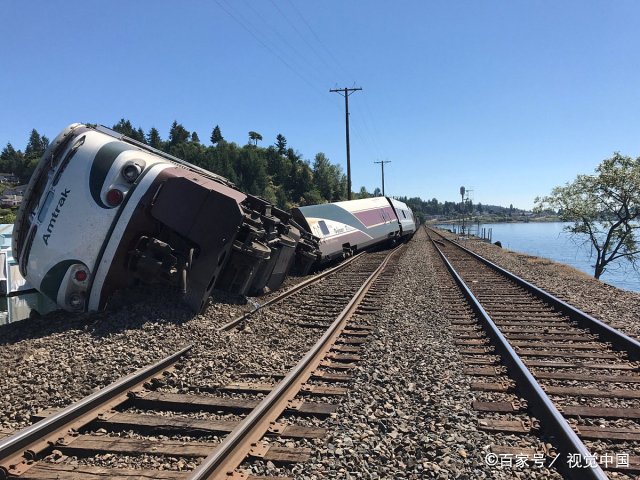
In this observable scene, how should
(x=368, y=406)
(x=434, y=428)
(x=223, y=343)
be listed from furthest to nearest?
(x=223, y=343) < (x=368, y=406) < (x=434, y=428)

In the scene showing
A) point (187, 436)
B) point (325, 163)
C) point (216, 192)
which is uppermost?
point (325, 163)

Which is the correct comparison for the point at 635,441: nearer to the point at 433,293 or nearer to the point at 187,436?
the point at 187,436

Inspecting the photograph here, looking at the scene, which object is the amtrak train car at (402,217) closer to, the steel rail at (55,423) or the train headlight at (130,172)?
the train headlight at (130,172)

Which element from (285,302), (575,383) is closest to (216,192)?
(285,302)

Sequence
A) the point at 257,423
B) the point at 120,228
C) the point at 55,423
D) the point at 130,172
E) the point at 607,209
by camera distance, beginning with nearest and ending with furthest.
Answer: the point at 55,423
the point at 257,423
the point at 120,228
the point at 130,172
the point at 607,209

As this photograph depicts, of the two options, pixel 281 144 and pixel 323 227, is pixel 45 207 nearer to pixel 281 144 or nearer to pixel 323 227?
pixel 323 227

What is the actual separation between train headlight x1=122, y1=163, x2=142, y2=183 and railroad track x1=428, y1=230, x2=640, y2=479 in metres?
5.46

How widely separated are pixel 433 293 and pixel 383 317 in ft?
10.4

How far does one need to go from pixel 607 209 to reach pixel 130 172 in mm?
30669

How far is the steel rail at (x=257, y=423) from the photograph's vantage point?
309 cm

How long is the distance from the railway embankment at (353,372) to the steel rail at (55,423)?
1.17 feet

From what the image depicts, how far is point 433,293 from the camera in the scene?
10734mm

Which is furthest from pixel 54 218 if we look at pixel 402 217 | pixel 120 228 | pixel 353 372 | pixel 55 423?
pixel 402 217

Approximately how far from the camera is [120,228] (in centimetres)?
693
